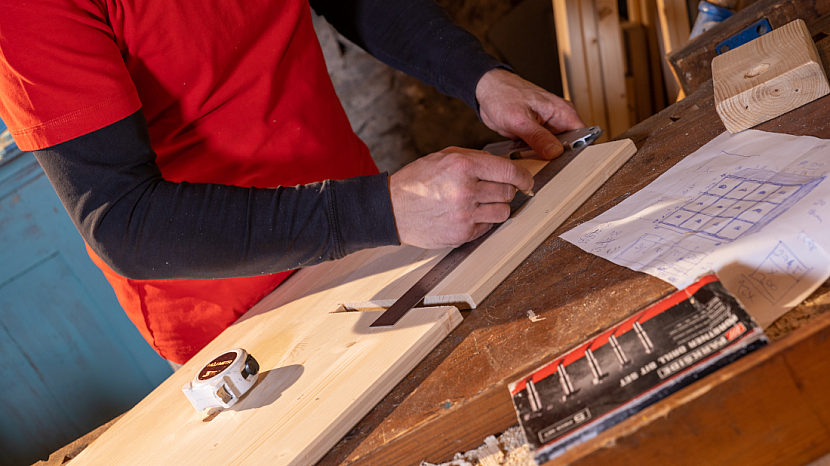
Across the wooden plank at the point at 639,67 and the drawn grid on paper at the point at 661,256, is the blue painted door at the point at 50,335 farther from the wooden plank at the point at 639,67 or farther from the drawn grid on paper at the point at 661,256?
the wooden plank at the point at 639,67

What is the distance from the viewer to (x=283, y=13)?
1255mm

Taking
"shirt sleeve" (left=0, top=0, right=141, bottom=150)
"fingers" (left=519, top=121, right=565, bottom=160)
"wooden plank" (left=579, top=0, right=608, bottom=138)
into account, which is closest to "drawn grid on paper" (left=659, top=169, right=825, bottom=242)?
"fingers" (left=519, top=121, right=565, bottom=160)

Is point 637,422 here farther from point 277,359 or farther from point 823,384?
point 277,359

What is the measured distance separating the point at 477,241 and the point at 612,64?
159 cm

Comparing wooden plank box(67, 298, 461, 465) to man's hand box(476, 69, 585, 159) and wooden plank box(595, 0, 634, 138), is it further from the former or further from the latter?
wooden plank box(595, 0, 634, 138)

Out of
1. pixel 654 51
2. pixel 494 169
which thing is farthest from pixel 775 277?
pixel 654 51

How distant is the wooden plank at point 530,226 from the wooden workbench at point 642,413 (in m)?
0.02

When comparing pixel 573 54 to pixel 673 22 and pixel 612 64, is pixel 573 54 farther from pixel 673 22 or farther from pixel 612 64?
pixel 673 22

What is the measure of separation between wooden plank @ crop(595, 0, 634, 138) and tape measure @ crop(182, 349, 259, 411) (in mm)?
1950

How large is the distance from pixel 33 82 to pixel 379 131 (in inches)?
63.6

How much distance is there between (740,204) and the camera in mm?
770

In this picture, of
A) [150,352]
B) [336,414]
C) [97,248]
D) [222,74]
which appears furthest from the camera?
[150,352]

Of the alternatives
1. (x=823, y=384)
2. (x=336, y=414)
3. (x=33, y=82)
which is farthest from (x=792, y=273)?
(x=33, y=82)

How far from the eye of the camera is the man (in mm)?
872
